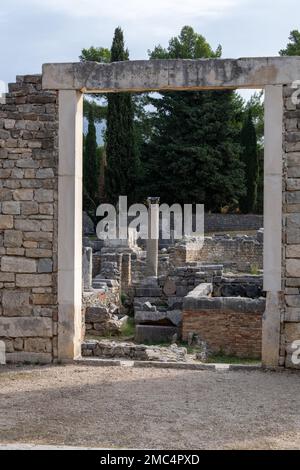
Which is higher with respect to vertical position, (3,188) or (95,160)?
(95,160)

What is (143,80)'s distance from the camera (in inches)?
346

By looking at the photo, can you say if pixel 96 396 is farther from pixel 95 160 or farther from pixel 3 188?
pixel 95 160

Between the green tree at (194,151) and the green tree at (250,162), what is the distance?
183 cm

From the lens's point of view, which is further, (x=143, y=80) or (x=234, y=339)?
(x=234, y=339)

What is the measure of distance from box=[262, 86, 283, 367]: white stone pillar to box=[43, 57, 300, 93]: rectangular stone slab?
26 cm

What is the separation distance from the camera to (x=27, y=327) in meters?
8.87

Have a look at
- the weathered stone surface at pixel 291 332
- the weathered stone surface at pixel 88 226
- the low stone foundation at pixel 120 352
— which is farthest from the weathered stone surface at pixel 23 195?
the weathered stone surface at pixel 88 226

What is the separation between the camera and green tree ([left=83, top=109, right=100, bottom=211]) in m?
43.8

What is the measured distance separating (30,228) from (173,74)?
2784 mm

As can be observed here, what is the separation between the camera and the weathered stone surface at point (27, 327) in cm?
884

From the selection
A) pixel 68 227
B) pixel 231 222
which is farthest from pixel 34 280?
pixel 231 222

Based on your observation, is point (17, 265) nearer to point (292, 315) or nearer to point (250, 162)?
point (292, 315)
